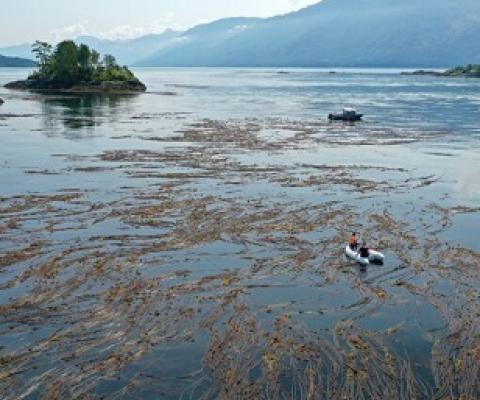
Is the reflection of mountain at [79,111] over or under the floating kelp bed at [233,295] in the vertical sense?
over

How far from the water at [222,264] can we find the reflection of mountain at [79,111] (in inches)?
1064

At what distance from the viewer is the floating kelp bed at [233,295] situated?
2634cm

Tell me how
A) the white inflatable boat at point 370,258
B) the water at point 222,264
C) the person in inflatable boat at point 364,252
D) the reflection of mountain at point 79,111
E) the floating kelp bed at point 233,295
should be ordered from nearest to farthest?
the floating kelp bed at point 233,295
the water at point 222,264
the white inflatable boat at point 370,258
the person in inflatable boat at point 364,252
the reflection of mountain at point 79,111

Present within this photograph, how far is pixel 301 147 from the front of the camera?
90.4m

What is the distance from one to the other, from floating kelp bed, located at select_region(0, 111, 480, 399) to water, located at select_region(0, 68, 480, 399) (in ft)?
0.44

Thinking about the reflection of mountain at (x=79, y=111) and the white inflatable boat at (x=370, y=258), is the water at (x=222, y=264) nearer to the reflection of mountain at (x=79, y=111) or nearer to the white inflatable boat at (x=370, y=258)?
the white inflatable boat at (x=370, y=258)

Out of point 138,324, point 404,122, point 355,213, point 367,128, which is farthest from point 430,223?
point 404,122

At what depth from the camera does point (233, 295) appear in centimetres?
3562

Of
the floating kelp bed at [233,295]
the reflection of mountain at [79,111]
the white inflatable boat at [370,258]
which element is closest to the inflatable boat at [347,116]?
the reflection of mountain at [79,111]

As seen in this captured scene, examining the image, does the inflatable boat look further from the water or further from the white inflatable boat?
the white inflatable boat

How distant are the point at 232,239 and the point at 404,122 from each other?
298 feet

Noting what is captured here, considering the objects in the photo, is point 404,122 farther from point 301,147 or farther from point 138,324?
point 138,324

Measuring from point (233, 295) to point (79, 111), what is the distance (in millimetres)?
121622

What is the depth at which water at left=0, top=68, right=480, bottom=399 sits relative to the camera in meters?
27.4
